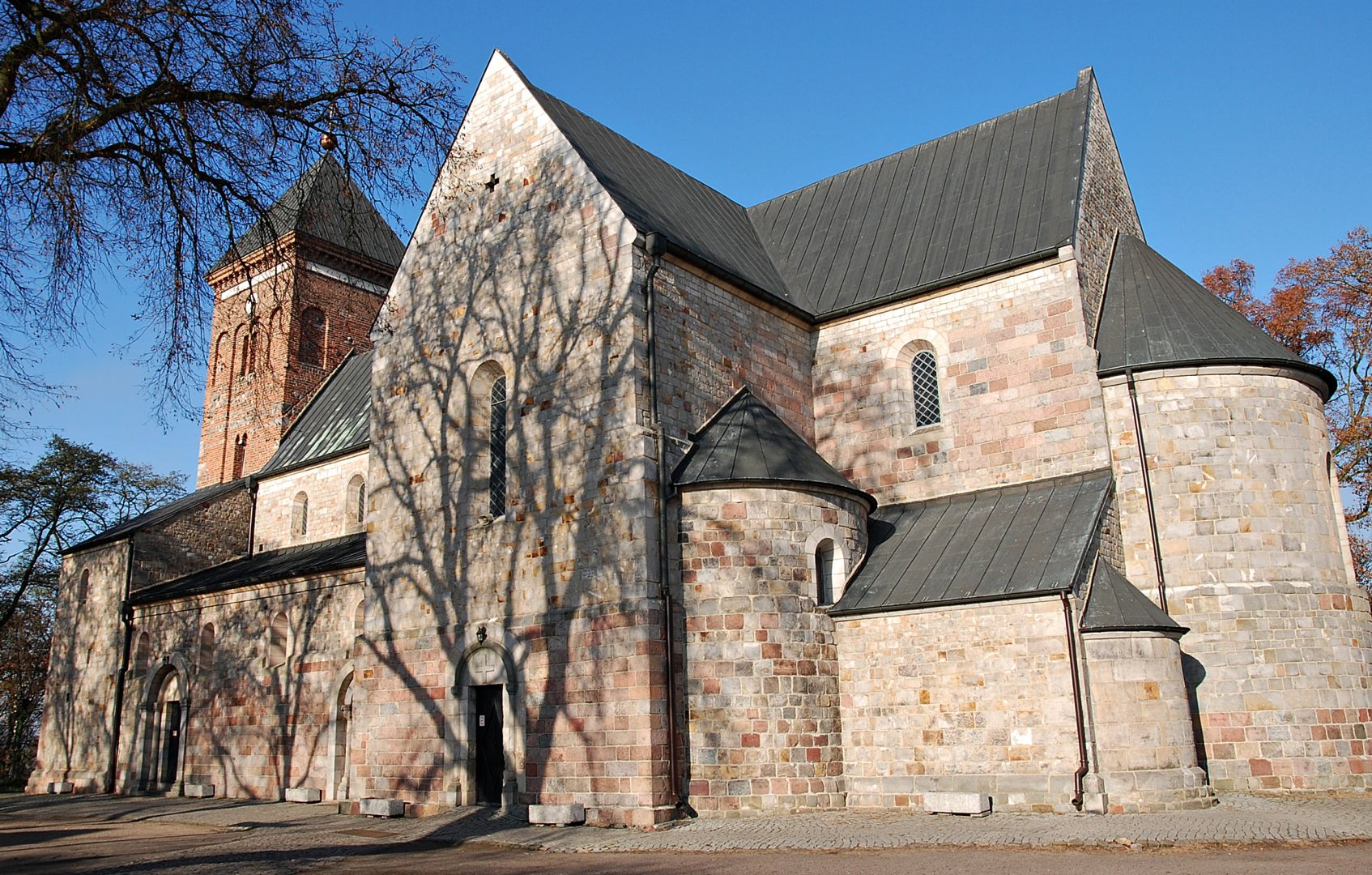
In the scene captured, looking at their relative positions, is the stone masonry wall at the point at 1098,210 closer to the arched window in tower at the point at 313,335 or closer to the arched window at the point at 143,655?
the arched window at the point at 143,655

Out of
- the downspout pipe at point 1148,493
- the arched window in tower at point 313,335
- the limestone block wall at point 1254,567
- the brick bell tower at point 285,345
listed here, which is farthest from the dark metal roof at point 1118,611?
the arched window in tower at point 313,335

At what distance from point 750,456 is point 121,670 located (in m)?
17.3

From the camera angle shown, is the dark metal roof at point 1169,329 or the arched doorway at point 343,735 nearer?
the dark metal roof at point 1169,329

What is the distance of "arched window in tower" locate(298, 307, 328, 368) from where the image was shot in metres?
33.8

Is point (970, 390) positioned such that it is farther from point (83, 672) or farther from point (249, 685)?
A: point (83, 672)

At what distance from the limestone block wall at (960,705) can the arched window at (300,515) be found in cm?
1526

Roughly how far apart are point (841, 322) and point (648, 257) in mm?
4965

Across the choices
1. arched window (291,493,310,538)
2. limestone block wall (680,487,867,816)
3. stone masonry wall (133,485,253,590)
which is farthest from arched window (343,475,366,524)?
limestone block wall (680,487,867,816)

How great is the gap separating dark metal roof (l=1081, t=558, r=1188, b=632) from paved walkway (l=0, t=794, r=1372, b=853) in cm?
228

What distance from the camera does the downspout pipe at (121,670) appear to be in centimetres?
2441

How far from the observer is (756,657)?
15016mm

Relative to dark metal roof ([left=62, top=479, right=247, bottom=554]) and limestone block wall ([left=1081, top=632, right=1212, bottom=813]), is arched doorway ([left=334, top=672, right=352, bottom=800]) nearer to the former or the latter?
dark metal roof ([left=62, top=479, right=247, bottom=554])

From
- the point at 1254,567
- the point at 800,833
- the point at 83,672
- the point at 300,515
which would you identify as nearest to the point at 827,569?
the point at 800,833

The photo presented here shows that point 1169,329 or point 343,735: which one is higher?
point 1169,329
